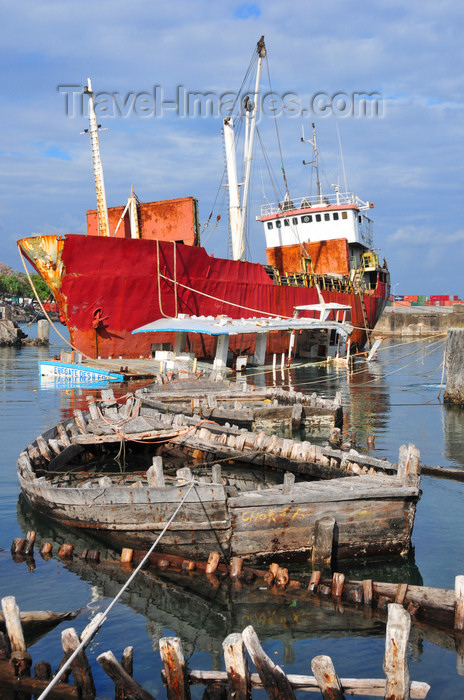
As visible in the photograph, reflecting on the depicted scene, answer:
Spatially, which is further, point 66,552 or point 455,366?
point 455,366

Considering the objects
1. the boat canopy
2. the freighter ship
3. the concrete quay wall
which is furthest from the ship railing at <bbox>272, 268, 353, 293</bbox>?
the concrete quay wall

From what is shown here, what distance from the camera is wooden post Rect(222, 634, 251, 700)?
5.15m

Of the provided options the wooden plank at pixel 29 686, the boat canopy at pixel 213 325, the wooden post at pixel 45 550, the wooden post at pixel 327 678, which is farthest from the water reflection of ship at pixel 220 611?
the boat canopy at pixel 213 325

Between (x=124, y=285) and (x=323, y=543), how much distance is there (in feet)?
71.3

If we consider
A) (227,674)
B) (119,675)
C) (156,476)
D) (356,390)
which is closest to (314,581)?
(227,674)

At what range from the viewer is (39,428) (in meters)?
18.9

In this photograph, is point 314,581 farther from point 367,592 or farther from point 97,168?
point 97,168

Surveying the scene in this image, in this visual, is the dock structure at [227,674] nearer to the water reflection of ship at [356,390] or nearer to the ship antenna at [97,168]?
the water reflection of ship at [356,390]

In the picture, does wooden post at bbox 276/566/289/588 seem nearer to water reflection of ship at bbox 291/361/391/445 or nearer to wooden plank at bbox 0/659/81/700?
wooden plank at bbox 0/659/81/700

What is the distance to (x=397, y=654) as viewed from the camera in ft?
16.3

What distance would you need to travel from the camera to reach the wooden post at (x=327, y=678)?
201 inches

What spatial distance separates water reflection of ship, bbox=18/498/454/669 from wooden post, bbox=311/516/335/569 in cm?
75

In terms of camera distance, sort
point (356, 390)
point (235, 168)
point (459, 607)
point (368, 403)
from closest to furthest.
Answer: point (459, 607), point (368, 403), point (356, 390), point (235, 168)

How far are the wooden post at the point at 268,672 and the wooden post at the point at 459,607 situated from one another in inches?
89.8
